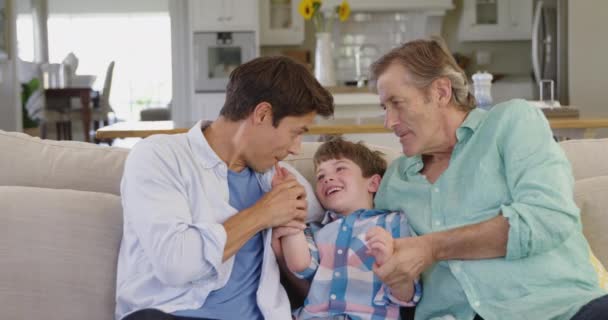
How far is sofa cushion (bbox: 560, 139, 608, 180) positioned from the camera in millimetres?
2191

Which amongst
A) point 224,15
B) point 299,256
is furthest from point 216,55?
point 299,256

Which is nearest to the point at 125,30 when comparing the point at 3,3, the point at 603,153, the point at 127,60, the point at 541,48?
the point at 127,60

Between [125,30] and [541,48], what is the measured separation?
9.70 m

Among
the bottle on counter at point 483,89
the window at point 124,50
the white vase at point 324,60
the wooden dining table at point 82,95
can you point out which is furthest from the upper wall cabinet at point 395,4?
the window at point 124,50

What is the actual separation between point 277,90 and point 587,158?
946 millimetres

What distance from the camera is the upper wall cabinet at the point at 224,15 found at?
304 inches

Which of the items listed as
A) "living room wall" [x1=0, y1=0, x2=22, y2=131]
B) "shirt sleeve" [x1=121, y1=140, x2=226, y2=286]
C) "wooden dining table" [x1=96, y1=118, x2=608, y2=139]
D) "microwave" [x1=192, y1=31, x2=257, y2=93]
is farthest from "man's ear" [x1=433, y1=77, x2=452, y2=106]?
"living room wall" [x1=0, y1=0, x2=22, y2=131]

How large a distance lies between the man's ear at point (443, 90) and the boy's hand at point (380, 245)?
16.3 inches

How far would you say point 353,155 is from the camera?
2.04 metres

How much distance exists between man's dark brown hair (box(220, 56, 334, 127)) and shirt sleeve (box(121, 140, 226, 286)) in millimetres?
222

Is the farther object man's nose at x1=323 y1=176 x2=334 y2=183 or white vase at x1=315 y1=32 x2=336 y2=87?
white vase at x1=315 y1=32 x2=336 y2=87

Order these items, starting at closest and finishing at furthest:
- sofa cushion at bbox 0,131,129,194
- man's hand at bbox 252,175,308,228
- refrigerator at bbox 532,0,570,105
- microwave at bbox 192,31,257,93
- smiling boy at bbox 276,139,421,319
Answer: man's hand at bbox 252,175,308,228
smiling boy at bbox 276,139,421,319
sofa cushion at bbox 0,131,129,194
refrigerator at bbox 532,0,570,105
microwave at bbox 192,31,257,93

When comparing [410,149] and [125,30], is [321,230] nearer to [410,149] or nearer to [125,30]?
[410,149]

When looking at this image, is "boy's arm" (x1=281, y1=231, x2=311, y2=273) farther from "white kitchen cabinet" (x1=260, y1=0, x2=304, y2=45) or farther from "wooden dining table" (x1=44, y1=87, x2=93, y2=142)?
"wooden dining table" (x1=44, y1=87, x2=93, y2=142)
